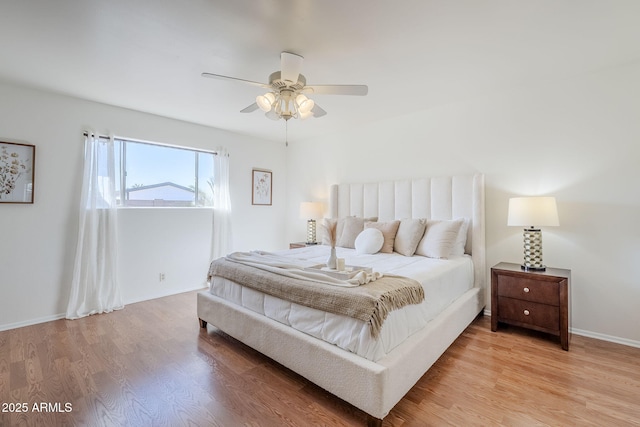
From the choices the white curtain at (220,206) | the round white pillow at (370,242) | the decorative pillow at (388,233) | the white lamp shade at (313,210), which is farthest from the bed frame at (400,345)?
the white curtain at (220,206)

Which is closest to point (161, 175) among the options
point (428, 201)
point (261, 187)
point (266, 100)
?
point (261, 187)

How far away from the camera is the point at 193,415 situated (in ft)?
5.48

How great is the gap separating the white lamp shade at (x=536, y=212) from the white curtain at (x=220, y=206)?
3.83 metres

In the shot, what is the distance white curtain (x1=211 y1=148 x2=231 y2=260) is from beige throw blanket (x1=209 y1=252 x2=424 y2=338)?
2.26 meters

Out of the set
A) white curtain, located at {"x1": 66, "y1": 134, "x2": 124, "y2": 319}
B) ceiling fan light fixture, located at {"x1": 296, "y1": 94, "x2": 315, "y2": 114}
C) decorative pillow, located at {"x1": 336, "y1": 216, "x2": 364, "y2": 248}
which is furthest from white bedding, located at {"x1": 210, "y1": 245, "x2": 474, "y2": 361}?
white curtain, located at {"x1": 66, "y1": 134, "x2": 124, "y2": 319}

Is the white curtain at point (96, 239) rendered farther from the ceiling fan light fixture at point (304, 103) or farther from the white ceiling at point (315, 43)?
the ceiling fan light fixture at point (304, 103)

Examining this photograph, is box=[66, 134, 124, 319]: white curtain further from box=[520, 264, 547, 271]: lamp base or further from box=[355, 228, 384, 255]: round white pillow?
box=[520, 264, 547, 271]: lamp base

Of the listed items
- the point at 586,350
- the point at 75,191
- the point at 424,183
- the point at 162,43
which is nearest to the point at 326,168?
the point at 424,183

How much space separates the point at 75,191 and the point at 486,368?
4509 mm

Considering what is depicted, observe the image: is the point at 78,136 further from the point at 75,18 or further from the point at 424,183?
the point at 424,183

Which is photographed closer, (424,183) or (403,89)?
(403,89)

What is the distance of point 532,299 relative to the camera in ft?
8.48

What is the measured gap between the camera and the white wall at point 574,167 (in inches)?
98.4

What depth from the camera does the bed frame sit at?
61.9 inches
